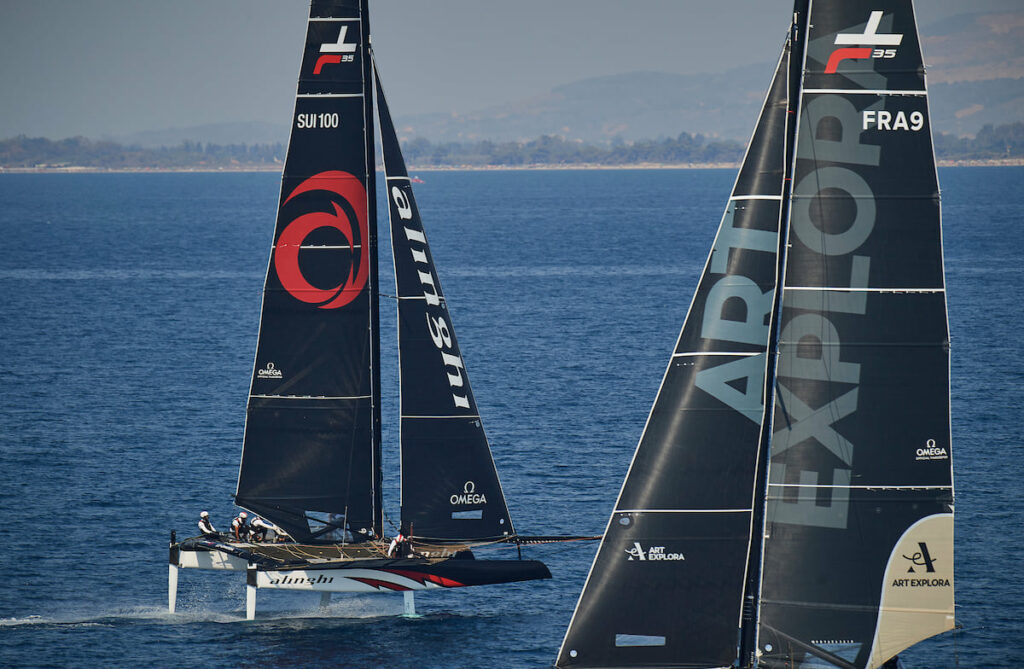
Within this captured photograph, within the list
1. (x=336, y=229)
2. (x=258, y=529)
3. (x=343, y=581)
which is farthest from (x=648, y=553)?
(x=258, y=529)

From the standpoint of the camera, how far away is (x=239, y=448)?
5575 cm

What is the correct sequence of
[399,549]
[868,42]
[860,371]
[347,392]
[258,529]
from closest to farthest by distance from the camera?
[868,42] → [860,371] → [399,549] → [347,392] → [258,529]

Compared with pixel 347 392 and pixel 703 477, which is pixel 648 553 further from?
pixel 347 392

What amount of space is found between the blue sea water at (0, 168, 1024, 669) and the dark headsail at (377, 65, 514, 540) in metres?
2.97

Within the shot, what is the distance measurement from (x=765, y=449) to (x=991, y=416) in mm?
42187

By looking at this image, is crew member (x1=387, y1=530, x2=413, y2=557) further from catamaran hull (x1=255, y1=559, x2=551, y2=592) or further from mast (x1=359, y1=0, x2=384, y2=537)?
mast (x1=359, y1=0, x2=384, y2=537)

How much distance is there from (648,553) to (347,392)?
44.7 feet

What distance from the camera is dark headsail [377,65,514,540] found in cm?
3359

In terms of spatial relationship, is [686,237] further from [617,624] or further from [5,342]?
[617,624]

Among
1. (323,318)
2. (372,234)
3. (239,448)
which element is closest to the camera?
(372,234)

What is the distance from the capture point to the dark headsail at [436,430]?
33.6 metres

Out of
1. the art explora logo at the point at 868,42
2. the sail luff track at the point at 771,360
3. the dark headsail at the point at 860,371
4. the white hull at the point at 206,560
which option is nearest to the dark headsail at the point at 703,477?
the sail luff track at the point at 771,360

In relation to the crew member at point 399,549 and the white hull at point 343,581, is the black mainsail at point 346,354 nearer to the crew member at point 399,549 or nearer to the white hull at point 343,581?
the crew member at point 399,549

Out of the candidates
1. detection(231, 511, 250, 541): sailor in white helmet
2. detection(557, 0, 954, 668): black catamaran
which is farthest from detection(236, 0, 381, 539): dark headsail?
detection(557, 0, 954, 668): black catamaran
